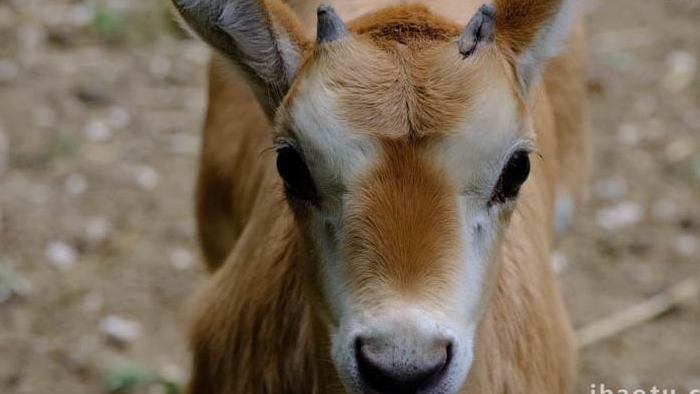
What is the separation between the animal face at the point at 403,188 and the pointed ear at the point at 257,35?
16 cm

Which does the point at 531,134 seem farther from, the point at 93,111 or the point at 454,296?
the point at 93,111

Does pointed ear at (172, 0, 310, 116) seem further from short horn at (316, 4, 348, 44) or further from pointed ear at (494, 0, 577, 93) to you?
pointed ear at (494, 0, 577, 93)

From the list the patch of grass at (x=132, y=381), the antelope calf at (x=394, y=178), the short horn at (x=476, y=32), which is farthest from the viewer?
the patch of grass at (x=132, y=381)

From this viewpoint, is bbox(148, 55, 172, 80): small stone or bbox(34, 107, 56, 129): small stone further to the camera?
bbox(148, 55, 172, 80): small stone

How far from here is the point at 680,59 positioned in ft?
33.1

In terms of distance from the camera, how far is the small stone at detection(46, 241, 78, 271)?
784 centimetres

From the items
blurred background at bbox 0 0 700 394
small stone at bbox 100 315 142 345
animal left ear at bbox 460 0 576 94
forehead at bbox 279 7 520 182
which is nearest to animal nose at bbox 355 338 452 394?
forehead at bbox 279 7 520 182

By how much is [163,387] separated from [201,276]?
3.28 ft

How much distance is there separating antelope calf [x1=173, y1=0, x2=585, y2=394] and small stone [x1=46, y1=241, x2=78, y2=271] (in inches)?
118

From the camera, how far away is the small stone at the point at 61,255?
25.7 feet

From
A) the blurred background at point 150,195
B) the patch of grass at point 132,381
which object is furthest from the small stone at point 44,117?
the patch of grass at point 132,381

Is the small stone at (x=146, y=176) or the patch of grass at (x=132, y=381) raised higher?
the patch of grass at (x=132, y=381)

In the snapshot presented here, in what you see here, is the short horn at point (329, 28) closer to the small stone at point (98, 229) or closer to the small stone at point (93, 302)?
the small stone at point (93, 302)

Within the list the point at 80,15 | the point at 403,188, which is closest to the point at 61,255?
the point at 80,15
